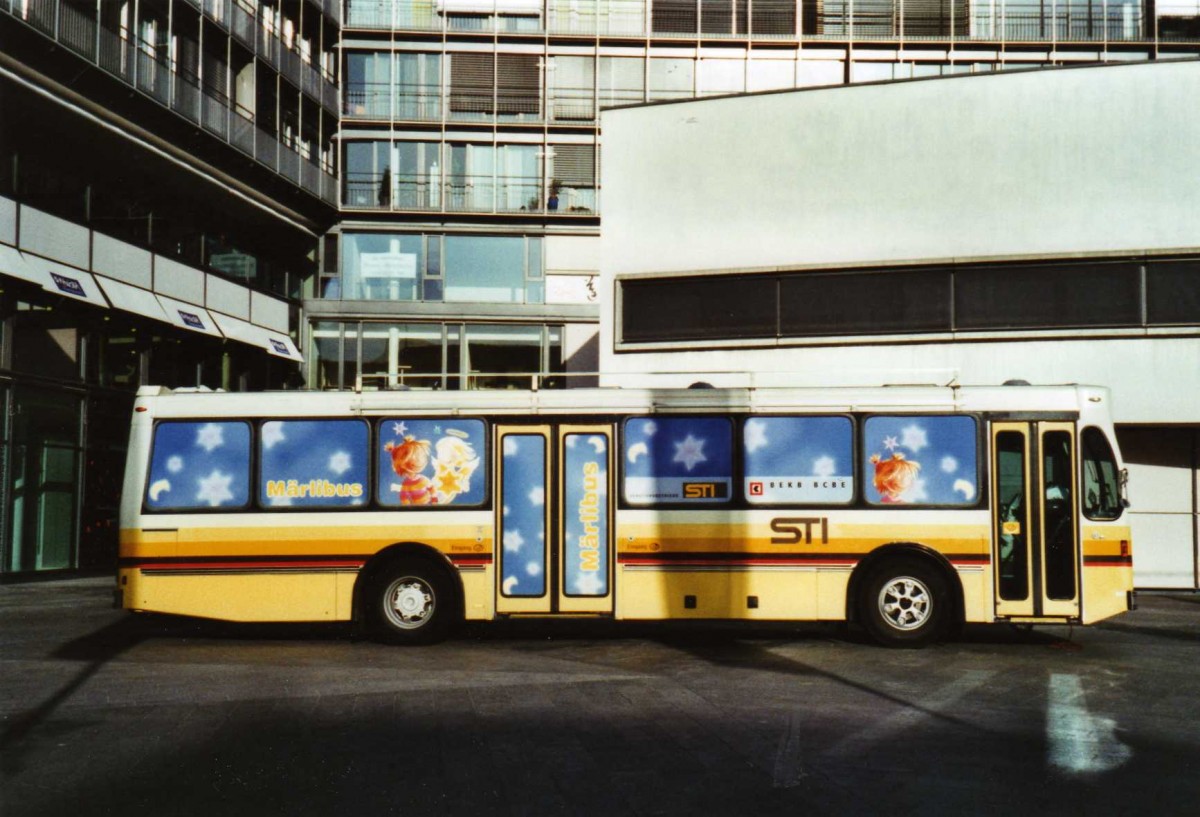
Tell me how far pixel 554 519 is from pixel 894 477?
3.63 m

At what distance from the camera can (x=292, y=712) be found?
30.3 ft

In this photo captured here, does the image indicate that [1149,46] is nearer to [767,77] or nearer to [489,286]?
[767,77]

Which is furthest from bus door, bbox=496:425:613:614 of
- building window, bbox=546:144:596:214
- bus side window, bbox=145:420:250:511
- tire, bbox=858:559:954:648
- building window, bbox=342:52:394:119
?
building window, bbox=342:52:394:119

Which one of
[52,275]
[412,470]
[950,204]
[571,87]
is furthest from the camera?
[571,87]

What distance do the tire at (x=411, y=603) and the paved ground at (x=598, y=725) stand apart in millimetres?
273

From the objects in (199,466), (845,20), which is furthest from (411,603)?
(845,20)

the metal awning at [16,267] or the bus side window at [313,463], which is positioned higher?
the metal awning at [16,267]

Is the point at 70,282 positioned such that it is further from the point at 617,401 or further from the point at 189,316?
the point at 617,401

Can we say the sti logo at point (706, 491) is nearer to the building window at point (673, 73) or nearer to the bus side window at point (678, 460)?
the bus side window at point (678, 460)

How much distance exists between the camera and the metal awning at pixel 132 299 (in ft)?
79.0

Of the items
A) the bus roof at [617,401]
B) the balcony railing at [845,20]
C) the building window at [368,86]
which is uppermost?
the balcony railing at [845,20]

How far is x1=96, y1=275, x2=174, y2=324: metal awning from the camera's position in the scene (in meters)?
24.1

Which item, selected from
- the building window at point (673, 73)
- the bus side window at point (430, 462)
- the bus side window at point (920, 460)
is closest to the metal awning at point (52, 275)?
the bus side window at point (430, 462)

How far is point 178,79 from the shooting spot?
26.9 meters
